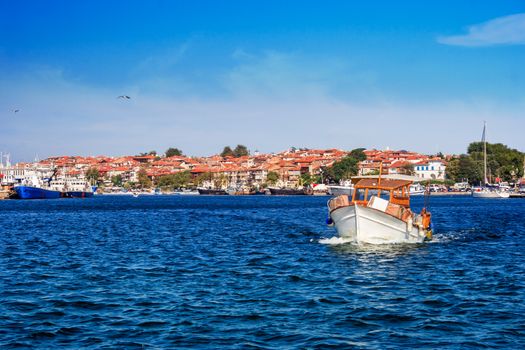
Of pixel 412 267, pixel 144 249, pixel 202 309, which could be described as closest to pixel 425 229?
pixel 412 267

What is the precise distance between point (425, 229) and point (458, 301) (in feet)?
60.7

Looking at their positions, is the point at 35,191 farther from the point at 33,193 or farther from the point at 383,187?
the point at 383,187

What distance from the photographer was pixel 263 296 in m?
21.8

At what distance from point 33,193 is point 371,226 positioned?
145645 millimetres

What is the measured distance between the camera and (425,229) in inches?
→ 1542

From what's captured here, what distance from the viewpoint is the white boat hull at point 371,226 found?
35.6 m

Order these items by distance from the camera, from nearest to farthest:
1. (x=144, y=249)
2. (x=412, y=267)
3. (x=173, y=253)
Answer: (x=412, y=267), (x=173, y=253), (x=144, y=249)

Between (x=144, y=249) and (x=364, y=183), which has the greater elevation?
(x=364, y=183)

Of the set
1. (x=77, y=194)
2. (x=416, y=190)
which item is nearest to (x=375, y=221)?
(x=416, y=190)

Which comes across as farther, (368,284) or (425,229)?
(425,229)

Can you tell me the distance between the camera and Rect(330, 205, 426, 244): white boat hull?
35625mm

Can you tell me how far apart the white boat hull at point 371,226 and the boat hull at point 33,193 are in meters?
141

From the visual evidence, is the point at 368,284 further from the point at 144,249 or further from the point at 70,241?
the point at 70,241

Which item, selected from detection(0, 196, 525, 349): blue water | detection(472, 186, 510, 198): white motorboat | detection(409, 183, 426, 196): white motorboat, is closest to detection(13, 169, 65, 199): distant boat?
detection(409, 183, 426, 196): white motorboat
